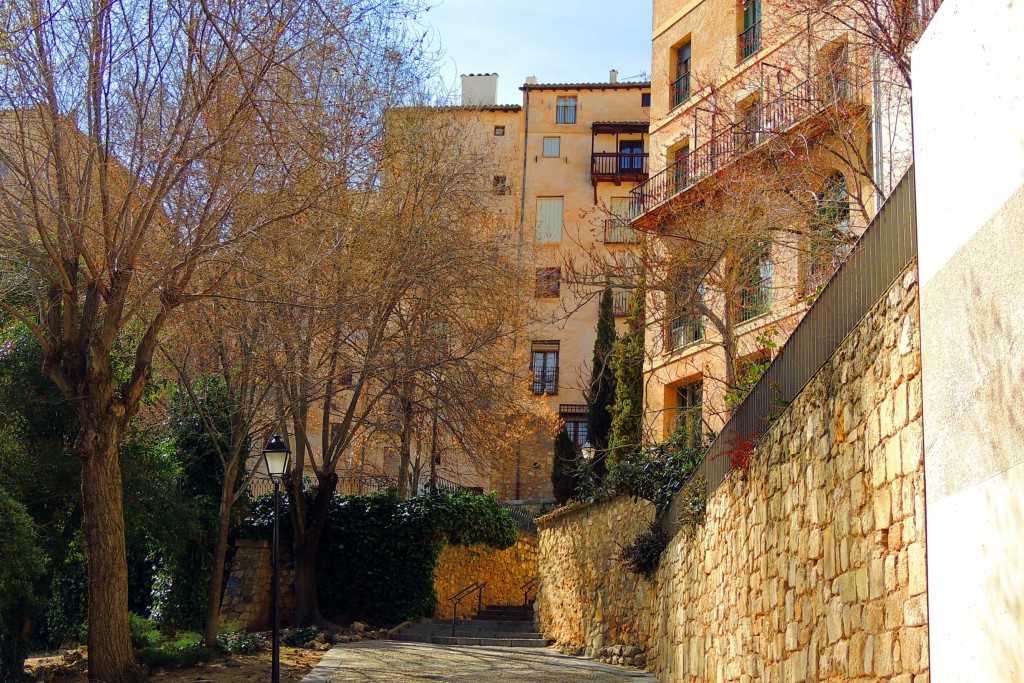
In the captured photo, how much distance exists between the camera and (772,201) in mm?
13922

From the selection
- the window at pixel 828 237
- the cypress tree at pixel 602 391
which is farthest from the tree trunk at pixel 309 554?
the window at pixel 828 237

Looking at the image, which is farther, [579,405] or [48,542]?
[579,405]

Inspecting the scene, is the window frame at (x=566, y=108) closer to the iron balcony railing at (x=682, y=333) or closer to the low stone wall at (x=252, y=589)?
the iron balcony railing at (x=682, y=333)

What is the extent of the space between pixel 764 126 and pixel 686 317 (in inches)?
165

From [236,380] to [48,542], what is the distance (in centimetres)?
462

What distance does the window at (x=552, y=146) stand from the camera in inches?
1713

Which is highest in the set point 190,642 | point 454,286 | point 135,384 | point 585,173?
point 585,173

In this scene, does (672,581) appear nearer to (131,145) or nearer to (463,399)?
(463,399)

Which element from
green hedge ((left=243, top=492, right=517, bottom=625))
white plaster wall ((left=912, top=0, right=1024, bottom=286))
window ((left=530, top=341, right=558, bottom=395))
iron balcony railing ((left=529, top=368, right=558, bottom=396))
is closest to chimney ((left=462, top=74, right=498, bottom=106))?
window ((left=530, top=341, right=558, bottom=395))

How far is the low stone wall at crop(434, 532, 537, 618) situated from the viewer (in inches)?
894

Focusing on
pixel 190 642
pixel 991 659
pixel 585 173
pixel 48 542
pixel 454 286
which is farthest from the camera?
pixel 585 173

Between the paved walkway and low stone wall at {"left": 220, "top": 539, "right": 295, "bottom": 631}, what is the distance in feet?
10.9

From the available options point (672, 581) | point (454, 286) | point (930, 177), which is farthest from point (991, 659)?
point (454, 286)

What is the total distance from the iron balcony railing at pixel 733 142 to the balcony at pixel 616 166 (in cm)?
1837
